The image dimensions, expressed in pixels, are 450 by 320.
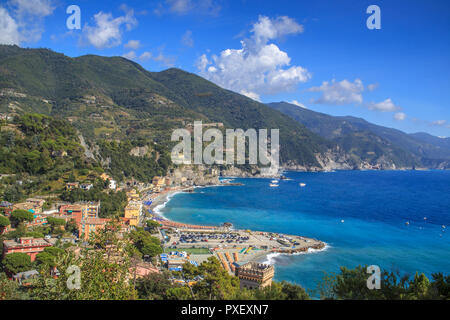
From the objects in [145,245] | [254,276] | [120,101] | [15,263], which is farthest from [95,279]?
[120,101]

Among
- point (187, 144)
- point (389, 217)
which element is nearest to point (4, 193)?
point (389, 217)

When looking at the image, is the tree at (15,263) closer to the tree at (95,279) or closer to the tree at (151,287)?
the tree at (151,287)

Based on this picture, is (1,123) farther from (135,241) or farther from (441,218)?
(441,218)

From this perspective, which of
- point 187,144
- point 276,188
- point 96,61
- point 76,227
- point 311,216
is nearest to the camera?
point 76,227

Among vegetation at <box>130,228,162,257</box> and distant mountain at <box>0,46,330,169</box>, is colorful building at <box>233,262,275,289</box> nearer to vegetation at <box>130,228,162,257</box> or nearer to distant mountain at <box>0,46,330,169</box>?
vegetation at <box>130,228,162,257</box>

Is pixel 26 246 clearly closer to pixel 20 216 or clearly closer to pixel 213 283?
pixel 20 216

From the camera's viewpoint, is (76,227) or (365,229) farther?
(365,229)

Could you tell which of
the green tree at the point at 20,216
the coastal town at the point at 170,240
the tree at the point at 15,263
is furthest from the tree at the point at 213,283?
the green tree at the point at 20,216
